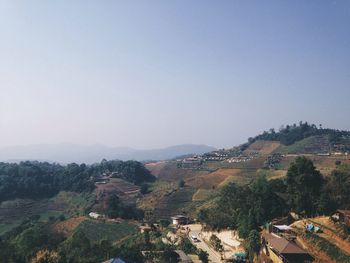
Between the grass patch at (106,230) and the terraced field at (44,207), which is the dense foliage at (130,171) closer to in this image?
the terraced field at (44,207)

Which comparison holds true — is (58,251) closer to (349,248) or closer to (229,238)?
(229,238)

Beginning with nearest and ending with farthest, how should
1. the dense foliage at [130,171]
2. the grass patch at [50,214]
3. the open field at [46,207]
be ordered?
1. the grass patch at [50,214]
2. the open field at [46,207]
3. the dense foliage at [130,171]

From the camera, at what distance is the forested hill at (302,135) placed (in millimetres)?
Result: 101062

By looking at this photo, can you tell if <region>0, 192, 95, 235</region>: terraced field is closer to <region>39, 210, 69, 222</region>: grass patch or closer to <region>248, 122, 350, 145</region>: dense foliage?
<region>39, 210, 69, 222</region>: grass patch

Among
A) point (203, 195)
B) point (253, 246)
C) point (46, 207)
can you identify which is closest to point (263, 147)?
point (203, 195)

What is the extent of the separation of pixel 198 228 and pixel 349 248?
25.1 m

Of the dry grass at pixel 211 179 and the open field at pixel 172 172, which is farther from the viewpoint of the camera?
the open field at pixel 172 172

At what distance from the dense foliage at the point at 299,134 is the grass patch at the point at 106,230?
222ft

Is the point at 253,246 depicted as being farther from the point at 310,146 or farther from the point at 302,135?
the point at 302,135

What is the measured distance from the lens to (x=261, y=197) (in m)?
40.0

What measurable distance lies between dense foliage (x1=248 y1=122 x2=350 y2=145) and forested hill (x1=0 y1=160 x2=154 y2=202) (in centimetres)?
4334

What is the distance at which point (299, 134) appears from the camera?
117250 mm

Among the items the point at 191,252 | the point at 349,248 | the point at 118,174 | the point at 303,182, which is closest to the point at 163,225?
the point at 191,252

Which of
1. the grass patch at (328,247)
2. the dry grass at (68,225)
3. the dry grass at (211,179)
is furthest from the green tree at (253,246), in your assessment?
the dry grass at (211,179)
